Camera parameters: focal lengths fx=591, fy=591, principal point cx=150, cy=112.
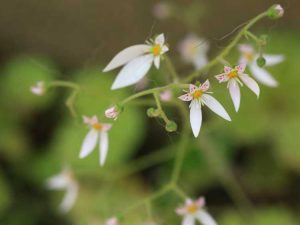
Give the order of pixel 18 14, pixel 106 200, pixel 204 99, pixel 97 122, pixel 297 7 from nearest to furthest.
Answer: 1. pixel 204 99
2. pixel 97 122
3. pixel 106 200
4. pixel 297 7
5. pixel 18 14

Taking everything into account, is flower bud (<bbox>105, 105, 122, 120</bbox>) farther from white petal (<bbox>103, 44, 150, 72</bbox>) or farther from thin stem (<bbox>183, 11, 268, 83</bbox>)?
thin stem (<bbox>183, 11, 268, 83</bbox>)

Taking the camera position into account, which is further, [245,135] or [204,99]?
[245,135]

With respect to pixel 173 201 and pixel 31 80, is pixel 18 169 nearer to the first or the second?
pixel 31 80

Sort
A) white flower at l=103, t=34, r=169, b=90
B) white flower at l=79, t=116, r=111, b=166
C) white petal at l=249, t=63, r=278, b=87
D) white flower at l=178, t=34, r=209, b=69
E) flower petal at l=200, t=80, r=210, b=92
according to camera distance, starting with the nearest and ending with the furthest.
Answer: flower petal at l=200, t=80, r=210, b=92 < white flower at l=103, t=34, r=169, b=90 < white flower at l=79, t=116, r=111, b=166 < white petal at l=249, t=63, r=278, b=87 < white flower at l=178, t=34, r=209, b=69

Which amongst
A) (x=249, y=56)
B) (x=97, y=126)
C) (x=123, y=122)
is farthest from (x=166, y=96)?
(x=123, y=122)

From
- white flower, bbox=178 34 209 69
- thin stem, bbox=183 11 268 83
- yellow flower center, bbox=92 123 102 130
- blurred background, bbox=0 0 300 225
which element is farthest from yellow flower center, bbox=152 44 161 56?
blurred background, bbox=0 0 300 225

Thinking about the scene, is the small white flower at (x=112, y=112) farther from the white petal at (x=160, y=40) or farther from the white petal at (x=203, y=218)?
the white petal at (x=203, y=218)

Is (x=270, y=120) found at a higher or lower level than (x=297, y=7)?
lower

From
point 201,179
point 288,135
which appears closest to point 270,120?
point 288,135

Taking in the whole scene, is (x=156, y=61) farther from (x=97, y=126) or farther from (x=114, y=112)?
(x=97, y=126)
